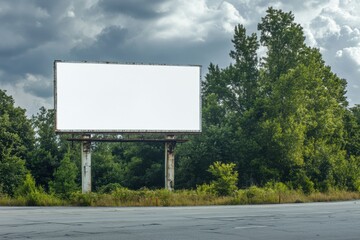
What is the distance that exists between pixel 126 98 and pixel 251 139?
51.6 feet

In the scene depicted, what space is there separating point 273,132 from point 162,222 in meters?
35.5

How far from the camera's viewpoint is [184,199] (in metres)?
32.8

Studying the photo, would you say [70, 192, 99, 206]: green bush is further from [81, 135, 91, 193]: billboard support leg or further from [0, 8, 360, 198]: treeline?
[0, 8, 360, 198]: treeline

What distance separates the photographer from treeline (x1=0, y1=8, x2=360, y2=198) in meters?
51.5

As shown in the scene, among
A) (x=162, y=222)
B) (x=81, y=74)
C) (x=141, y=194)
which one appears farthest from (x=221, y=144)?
(x=162, y=222)

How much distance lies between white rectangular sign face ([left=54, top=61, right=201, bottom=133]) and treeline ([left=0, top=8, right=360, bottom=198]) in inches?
290

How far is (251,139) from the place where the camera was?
174ft

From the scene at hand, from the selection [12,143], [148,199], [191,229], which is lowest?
[148,199]

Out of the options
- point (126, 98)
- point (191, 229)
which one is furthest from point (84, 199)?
point (191, 229)

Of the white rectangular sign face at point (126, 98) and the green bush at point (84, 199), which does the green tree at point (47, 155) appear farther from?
the green bush at point (84, 199)

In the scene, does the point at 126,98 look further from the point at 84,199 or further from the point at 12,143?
the point at 12,143

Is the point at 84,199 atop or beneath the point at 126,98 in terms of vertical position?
beneath

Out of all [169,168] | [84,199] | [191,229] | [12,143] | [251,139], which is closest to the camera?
[191,229]

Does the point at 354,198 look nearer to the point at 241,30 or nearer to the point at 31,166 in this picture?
the point at 241,30
